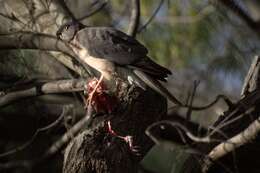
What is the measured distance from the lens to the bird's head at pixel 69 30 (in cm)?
457

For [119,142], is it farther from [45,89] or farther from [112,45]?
[45,89]

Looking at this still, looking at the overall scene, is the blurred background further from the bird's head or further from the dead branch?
the dead branch

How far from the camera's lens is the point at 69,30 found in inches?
180

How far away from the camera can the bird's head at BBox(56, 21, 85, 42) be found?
4.57 m

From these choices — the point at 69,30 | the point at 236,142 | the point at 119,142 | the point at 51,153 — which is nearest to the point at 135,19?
the point at 69,30

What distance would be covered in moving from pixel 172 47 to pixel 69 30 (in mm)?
2720

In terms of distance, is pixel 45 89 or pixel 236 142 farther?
pixel 45 89

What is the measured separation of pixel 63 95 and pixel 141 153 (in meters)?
2.21

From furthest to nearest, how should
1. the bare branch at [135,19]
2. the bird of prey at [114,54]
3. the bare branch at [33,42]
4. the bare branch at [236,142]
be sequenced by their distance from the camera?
1. the bare branch at [135,19]
2. the bare branch at [33,42]
3. the bird of prey at [114,54]
4. the bare branch at [236,142]

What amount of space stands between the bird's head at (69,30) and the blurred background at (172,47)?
0.17 m

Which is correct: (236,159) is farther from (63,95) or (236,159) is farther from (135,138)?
(63,95)

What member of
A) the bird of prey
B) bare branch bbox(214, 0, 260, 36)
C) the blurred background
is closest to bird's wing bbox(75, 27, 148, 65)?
the bird of prey

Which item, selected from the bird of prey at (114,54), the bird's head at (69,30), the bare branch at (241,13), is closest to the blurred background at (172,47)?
the bare branch at (241,13)

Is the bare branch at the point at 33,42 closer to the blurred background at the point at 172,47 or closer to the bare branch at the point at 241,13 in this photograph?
the blurred background at the point at 172,47
